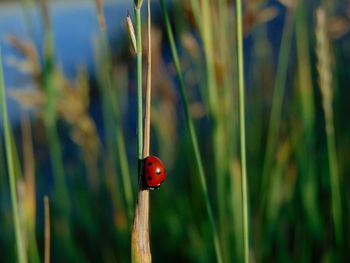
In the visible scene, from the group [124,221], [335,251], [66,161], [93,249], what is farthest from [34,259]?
[66,161]

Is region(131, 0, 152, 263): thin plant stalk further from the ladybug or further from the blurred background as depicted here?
the blurred background

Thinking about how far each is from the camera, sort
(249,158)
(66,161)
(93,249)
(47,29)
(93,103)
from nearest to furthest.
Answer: (47,29) < (93,249) < (249,158) < (66,161) < (93,103)

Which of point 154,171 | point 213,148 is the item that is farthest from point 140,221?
point 213,148

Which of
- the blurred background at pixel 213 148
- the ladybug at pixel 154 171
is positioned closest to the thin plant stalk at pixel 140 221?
the ladybug at pixel 154 171

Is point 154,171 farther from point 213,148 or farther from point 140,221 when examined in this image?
point 213,148

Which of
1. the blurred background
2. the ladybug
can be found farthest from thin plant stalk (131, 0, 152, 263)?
the blurred background

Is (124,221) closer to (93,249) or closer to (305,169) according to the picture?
(93,249)

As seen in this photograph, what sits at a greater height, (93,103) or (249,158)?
(93,103)

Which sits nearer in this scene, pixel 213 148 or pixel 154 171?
pixel 154 171

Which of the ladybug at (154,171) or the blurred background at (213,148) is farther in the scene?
the blurred background at (213,148)

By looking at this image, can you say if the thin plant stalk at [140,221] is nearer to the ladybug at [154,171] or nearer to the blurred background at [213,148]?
the ladybug at [154,171]

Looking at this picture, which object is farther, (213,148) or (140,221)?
(213,148)
